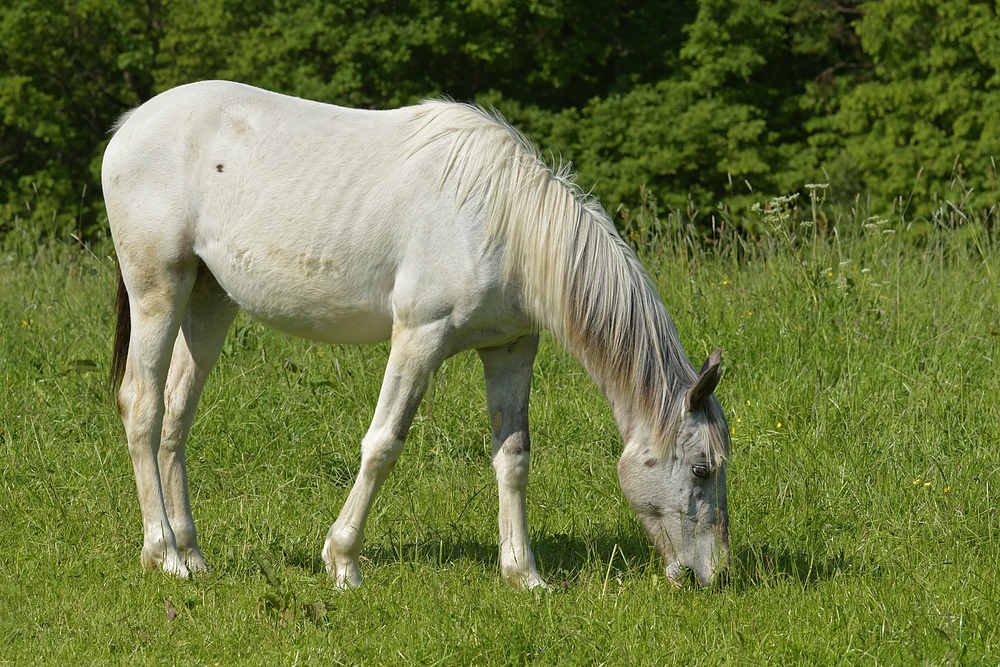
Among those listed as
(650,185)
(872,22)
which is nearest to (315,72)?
(650,185)

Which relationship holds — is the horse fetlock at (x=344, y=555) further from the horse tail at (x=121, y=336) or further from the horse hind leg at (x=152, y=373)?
the horse tail at (x=121, y=336)

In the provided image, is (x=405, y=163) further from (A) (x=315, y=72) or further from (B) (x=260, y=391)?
(A) (x=315, y=72)

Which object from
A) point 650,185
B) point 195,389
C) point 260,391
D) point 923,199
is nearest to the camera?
point 195,389

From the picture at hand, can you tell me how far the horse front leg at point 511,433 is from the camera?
4309mm

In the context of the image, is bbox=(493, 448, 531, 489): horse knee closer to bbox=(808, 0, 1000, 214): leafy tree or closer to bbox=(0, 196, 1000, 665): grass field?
bbox=(0, 196, 1000, 665): grass field

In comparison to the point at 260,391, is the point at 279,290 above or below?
above

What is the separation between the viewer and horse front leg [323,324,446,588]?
3.97 m

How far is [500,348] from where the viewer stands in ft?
14.3

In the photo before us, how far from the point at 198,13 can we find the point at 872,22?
1484cm

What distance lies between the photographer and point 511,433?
433cm

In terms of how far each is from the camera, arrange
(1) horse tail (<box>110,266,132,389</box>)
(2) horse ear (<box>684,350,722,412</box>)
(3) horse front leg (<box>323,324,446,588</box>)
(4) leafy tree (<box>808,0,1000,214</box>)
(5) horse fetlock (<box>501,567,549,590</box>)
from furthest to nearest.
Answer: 1. (4) leafy tree (<box>808,0,1000,214</box>)
2. (1) horse tail (<box>110,266,132,389</box>)
3. (5) horse fetlock (<box>501,567,549,590</box>)
4. (3) horse front leg (<box>323,324,446,588</box>)
5. (2) horse ear (<box>684,350,722,412</box>)

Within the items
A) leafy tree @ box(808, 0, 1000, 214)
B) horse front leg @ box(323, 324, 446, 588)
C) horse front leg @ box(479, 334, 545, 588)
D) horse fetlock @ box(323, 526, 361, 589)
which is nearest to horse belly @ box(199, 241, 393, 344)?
horse front leg @ box(323, 324, 446, 588)

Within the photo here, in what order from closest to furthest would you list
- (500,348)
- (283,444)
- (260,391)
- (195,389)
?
(500,348)
(195,389)
(283,444)
(260,391)

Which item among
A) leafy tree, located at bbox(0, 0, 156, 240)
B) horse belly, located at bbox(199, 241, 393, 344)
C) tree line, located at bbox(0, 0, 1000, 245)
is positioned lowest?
leafy tree, located at bbox(0, 0, 156, 240)
